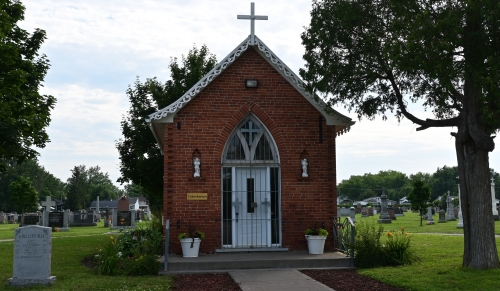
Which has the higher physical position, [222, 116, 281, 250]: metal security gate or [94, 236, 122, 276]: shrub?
[222, 116, 281, 250]: metal security gate

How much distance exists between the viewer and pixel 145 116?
24625 millimetres

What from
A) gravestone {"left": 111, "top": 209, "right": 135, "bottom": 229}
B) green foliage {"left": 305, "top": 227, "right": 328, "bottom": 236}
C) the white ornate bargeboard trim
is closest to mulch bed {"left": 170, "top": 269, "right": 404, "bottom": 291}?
green foliage {"left": 305, "top": 227, "right": 328, "bottom": 236}

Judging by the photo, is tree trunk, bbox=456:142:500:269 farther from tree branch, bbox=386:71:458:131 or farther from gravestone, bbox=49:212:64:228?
gravestone, bbox=49:212:64:228

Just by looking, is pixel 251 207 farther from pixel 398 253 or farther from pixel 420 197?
pixel 420 197

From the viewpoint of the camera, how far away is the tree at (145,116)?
23.7 m

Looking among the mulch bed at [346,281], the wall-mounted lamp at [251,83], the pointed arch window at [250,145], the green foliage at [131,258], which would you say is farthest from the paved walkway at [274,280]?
the wall-mounted lamp at [251,83]

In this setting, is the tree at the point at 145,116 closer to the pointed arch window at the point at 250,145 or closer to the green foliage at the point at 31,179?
the pointed arch window at the point at 250,145

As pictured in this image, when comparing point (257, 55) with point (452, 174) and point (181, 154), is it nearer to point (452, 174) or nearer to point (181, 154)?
point (181, 154)

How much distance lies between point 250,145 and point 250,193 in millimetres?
1291

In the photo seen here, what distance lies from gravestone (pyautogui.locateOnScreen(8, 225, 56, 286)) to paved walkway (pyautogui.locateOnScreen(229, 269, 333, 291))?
384cm

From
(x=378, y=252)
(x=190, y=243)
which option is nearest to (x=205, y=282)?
(x=190, y=243)

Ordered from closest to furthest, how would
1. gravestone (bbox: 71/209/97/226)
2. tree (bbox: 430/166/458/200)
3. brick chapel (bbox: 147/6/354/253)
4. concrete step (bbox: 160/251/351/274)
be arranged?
1. concrete step (bbox: 160/251/351/274)
2. brick chapel (bbox: 147/6/354/253)
3. gravestone (bbox: 71/209/97/226)
4. tree (bbox: 430/166/458/200)

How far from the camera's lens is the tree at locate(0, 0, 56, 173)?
18.6m

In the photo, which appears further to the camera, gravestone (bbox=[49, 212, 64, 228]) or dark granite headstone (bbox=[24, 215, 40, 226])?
dark granite headstone (bbox=[24, 215, 40, 226])
